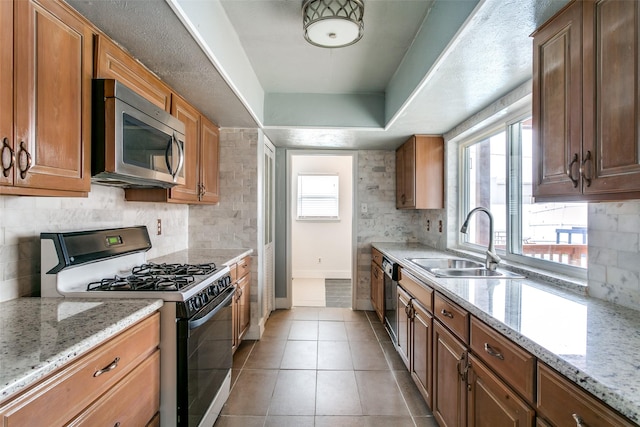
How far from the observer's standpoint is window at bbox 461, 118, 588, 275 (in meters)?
1.87

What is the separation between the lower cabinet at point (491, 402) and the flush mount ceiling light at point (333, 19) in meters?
1.78

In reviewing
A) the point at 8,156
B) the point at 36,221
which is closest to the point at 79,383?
the point at 8,156

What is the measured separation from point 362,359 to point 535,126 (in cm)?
220

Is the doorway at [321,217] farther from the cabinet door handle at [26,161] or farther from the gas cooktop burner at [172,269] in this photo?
the cabinet door handle at [26,161]

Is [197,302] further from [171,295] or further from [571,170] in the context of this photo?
[571,170]

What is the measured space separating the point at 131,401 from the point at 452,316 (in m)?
1.45

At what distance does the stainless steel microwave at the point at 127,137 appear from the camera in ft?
4.74

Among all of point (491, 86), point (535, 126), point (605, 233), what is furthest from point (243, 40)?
point (605, 233)

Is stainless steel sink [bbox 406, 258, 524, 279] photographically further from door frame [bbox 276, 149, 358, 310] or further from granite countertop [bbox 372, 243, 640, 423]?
door frame [bbox 276, 149, 358, 310]

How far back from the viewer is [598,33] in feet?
3.69

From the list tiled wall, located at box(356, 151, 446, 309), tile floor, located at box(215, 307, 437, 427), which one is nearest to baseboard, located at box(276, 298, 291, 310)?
tile floor, located at box(215, 307, 437, 427)

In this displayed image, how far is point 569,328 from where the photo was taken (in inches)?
43.9

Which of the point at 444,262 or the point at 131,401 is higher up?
the point at 444,262

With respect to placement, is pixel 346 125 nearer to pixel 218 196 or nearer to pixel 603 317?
pixel 218 196
